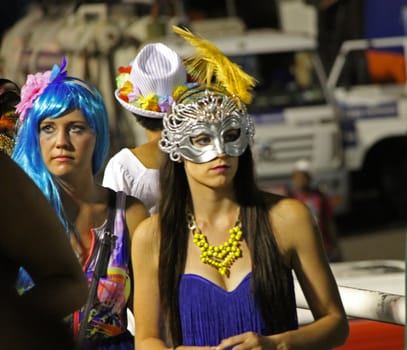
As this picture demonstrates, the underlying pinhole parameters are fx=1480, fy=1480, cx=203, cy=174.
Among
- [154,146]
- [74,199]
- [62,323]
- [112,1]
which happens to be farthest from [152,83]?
[112,1]

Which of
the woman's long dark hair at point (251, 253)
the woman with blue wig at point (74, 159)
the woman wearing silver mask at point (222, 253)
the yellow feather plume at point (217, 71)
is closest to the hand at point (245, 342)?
the woman wearing silver mask at point (222, 253)

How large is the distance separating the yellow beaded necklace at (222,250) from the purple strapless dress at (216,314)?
2.4 inches

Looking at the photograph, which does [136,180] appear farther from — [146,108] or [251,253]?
[251,253]

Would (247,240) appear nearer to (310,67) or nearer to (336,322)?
(336,322)

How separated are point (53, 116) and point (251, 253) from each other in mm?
844

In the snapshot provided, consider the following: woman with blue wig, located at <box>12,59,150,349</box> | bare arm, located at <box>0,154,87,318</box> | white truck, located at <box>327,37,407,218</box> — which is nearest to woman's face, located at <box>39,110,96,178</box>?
woman with blue wig, located at <box>12,59,150,349</box>

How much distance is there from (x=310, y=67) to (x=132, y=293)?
1292cm

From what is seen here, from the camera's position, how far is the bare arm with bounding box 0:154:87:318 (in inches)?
101

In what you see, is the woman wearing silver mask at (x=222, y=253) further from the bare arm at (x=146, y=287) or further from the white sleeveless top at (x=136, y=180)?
the white sleeveless top at (x=136, y=180)

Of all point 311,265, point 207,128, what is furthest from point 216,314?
point 207,128

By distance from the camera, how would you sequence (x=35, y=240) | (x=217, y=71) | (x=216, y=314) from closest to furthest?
(x=35, y=240) < (x=216, y=314) < (x=217, y=71)

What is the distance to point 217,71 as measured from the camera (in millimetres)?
4230

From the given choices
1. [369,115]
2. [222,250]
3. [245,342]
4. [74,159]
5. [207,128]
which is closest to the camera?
[245,342]

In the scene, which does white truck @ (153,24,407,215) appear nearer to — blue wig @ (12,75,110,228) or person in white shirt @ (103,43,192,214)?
person in white shirt @ (103,43,192,214)
